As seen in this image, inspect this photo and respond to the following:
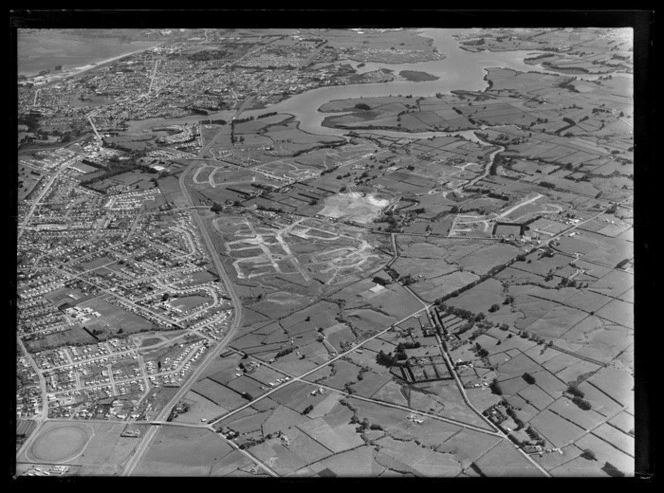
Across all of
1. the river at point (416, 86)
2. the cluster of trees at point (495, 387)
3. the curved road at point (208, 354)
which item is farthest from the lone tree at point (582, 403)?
the river at point (416, 86)

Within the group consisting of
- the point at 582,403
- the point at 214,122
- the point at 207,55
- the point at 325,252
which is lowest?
the point at 582,403

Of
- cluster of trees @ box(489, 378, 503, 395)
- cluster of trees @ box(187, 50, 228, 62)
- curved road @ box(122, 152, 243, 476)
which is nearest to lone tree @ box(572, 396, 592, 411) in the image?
cluster of trees @ box(489, 378, 503, 395)

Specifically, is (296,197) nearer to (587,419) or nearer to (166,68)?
(166,68)

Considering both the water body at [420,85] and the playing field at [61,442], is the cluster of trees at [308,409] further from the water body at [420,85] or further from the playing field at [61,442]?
the water body at [420,85]

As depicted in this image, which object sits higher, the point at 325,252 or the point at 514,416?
the point at 325,252

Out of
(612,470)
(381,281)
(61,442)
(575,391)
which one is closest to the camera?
(612,470)

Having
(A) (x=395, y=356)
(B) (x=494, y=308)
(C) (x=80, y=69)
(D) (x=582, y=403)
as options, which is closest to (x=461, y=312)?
(B) (x=494, y=308)

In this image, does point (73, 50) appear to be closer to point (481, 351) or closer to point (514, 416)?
point (481, 351)

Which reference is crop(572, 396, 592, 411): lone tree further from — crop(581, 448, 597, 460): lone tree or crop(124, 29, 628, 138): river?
crop(124, 29, 628, 138): river
